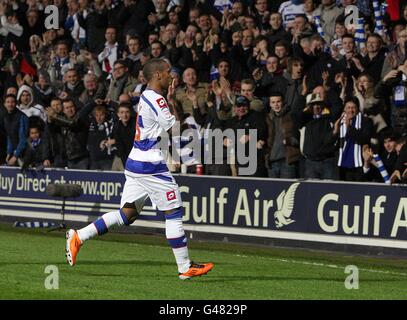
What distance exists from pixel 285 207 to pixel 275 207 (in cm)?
20

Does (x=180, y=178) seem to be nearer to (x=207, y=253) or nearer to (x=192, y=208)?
(x=192, y=208)

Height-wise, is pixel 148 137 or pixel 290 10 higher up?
pixel 290 10

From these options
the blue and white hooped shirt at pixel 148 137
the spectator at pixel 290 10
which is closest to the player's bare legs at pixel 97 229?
the blue and white hooped shirt at pixel 148 137

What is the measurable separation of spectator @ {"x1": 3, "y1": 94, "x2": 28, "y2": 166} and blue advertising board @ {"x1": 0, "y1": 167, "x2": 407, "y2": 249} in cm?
165

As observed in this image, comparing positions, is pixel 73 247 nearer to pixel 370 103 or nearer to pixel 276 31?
pixel 370 103

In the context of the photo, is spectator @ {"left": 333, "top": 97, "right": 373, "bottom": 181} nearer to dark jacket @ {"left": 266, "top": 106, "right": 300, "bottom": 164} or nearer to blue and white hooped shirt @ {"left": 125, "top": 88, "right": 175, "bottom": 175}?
dark jacket @ {"left": 266, "top": 106, "right": 300, "bottom": 164}

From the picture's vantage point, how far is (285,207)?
55.6 ft

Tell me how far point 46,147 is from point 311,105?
6.40 meters

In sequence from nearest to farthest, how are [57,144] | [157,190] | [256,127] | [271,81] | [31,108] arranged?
[157,190], [256,127], [271,81], [57,144], [31,108]

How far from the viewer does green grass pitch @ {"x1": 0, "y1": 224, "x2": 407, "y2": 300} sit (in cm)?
1056

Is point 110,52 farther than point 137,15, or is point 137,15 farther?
point 137,15

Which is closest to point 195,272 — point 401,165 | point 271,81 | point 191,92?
point 401,165

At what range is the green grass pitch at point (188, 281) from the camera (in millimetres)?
10562

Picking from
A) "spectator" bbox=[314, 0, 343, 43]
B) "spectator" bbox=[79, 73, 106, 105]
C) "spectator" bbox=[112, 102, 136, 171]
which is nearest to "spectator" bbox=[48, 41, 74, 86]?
"spectator" bbox=[79, 73, 106, 105]
